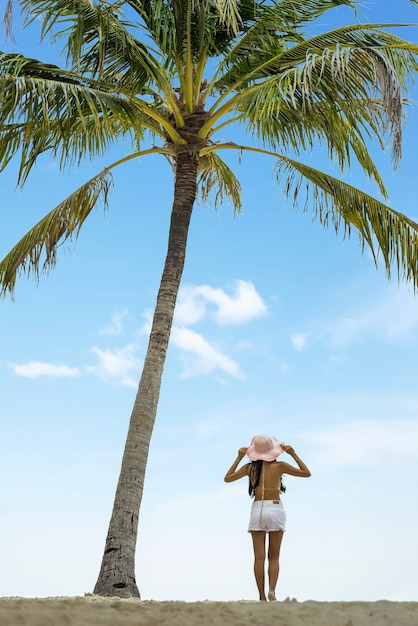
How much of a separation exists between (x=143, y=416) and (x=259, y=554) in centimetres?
242

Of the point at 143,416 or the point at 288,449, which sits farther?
the point at 143,416

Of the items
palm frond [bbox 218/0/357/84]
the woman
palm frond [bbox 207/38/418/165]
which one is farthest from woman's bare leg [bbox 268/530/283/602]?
palm frond [bbox 218/0/357/84]

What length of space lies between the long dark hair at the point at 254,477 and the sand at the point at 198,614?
415 cm

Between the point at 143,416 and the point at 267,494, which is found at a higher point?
the point at 143,416

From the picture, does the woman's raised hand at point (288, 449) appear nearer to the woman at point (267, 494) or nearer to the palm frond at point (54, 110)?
the woman at point (267, 494)

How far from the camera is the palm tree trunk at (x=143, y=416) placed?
797 centimetres

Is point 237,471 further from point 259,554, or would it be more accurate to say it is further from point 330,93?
point 330,93

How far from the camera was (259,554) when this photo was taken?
700cm

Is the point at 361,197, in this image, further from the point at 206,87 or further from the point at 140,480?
the point at 140,480

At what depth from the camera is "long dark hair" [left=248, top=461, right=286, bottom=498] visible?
7148 millimetres

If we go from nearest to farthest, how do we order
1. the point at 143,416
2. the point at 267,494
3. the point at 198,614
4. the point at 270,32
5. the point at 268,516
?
1. the point at 198,614
2. the point at 268,516
3. the point at 267,494
4. the point at 143,416
5. the point at 270,32

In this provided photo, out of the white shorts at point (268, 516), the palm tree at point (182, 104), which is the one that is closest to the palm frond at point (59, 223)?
the palm tree at point (182, 104)

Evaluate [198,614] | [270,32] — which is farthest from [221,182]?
[198,614]

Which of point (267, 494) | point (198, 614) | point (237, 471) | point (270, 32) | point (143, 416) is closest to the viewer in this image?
point (198, 614)
